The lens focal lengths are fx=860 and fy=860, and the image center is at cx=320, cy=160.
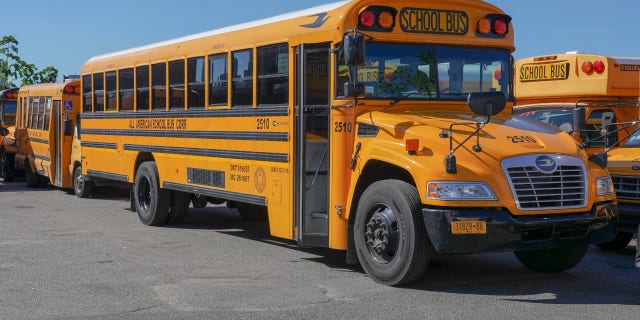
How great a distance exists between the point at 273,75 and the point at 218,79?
4.55 feet

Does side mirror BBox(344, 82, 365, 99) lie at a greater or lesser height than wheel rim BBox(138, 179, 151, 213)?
greater

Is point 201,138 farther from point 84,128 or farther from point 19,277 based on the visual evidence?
point 84,128

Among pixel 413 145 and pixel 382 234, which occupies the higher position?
pixel 413 145

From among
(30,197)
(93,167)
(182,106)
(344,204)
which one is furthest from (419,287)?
(30,197)

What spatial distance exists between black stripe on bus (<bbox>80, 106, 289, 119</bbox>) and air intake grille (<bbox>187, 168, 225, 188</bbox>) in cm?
67

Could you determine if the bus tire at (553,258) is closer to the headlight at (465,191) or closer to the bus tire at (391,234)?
the headlight at (465,191)

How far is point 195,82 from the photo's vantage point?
10.7m

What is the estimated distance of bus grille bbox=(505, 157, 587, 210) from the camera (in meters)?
6.79

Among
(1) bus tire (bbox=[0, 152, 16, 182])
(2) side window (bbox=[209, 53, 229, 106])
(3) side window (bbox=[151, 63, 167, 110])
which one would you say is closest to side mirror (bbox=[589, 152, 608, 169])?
(2) side window (bbox=[209, 53, 229, 106])

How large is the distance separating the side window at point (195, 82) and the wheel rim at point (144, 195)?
1.91 metres

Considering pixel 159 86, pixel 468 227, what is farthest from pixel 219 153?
pixel 468 227

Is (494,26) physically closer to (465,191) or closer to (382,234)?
(465,191)

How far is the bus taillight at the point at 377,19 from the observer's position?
784 cm

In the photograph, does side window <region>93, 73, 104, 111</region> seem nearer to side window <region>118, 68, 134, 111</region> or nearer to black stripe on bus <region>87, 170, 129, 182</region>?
side window <region>118, 68, 134, 111</region>
